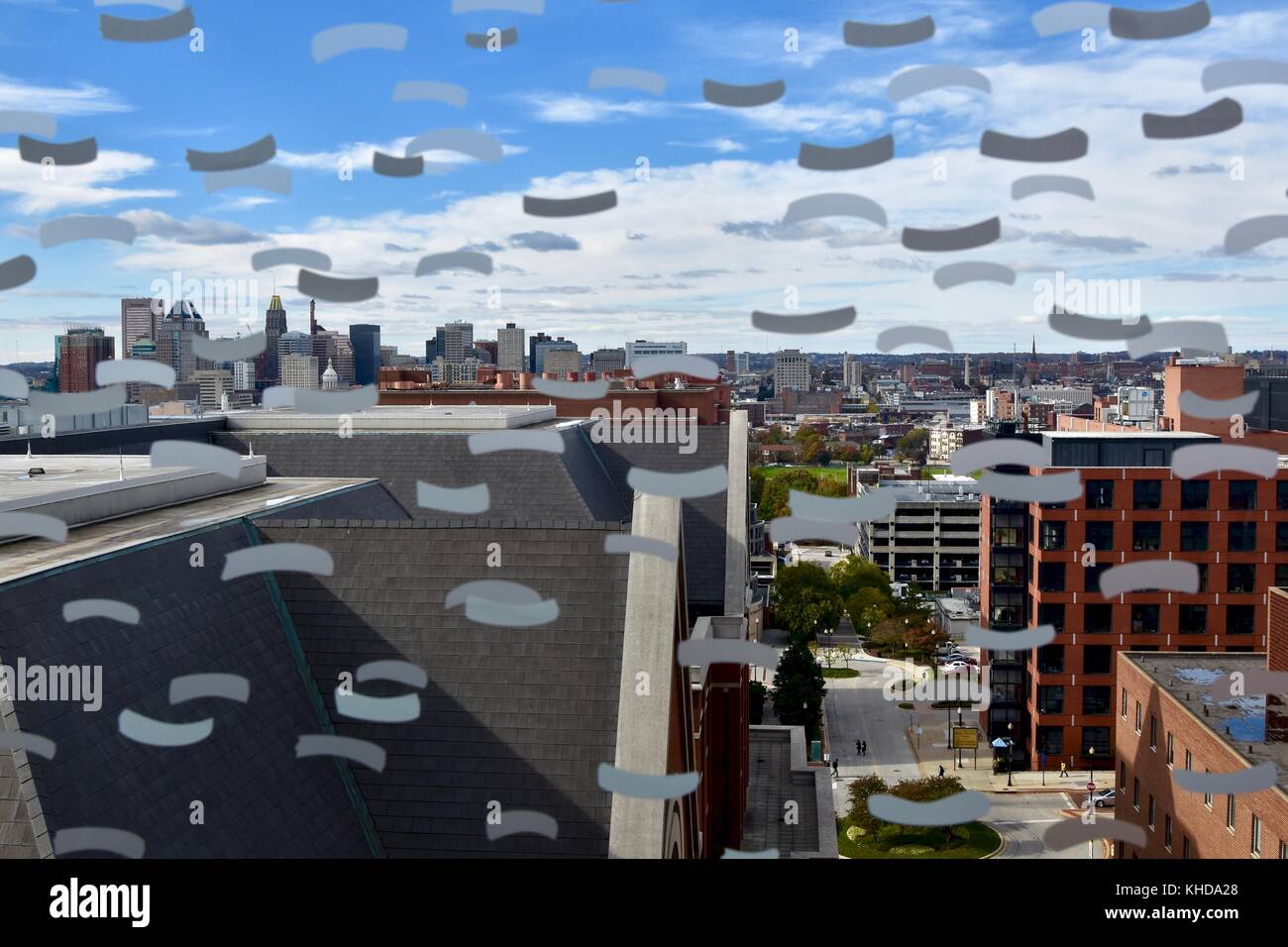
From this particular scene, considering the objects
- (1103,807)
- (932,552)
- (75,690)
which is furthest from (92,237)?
(932,552)

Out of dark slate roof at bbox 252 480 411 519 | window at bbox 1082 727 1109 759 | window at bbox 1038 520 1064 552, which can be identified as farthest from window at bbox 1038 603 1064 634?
dark slate roof at bbox 252 480 411 519

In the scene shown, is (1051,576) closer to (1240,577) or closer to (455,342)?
(1240,577)

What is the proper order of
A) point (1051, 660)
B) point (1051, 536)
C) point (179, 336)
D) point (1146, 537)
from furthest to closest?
point (1051, 660) < point (1051, 536) < point (1146, 537) < point (179, 336)

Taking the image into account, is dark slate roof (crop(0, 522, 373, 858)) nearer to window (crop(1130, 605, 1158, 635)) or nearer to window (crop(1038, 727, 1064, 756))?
window (crop(1130, 605, 1158, 635))

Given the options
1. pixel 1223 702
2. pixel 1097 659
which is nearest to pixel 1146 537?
pixel 1097 659

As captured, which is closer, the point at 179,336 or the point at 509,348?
Answer: the point at 179,336
